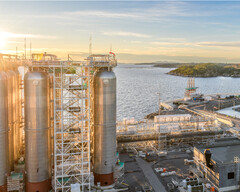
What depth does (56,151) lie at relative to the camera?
30.1 metres

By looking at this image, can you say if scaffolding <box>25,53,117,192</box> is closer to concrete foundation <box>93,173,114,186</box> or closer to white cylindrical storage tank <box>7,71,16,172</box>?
concrete foundation <box>93,173,114,186</box>

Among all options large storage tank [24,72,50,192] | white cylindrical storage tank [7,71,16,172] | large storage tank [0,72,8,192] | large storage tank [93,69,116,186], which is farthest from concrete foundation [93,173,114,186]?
large storage tank [0,72,8,192]

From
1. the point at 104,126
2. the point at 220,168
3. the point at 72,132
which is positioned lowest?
the point at 220,168

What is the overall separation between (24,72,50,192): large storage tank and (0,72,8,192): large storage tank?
2.38 m

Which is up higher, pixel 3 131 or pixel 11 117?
pixel 11 117

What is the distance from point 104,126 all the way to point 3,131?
11.8 metres

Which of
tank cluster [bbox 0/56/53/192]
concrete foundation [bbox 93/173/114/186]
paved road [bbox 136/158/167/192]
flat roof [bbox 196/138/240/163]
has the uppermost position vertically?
tank cluster [bbox 0/56/53/192]

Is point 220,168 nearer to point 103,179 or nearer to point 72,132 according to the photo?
point 103,179

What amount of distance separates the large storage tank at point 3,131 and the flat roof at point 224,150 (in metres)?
26.5

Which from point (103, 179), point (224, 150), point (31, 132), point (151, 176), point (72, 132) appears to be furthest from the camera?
point (224, 150)

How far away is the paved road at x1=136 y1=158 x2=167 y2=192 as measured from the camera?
3138 cm

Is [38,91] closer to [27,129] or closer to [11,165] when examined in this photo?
[27,129]

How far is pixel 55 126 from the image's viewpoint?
27.6 metres

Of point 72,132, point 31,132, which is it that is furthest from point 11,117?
point 72,132
